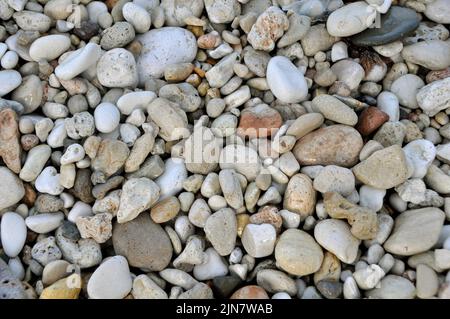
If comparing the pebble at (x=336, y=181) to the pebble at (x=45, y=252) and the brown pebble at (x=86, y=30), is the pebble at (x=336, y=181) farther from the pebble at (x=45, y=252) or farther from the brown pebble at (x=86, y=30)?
the brown pebble at (x=86, y=30)

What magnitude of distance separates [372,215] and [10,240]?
0.99 m

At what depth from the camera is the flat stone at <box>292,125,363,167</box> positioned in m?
1.59

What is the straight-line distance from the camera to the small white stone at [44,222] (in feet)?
4.93

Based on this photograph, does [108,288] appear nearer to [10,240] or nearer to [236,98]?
[10,240]

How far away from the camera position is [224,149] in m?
1.62

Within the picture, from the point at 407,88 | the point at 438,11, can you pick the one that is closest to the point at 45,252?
the point at 407,88

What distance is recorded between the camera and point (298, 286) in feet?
4.70

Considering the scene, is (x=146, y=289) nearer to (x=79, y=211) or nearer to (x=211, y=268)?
(x=211, y=268)

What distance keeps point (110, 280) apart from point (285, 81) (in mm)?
780

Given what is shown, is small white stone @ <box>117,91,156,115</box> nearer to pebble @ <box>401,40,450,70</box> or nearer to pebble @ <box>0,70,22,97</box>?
pebble @ <box>0,70,22,97</box>

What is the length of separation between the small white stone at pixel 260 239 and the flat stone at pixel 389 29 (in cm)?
72

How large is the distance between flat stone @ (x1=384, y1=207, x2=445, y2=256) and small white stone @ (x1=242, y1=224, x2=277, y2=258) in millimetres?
313

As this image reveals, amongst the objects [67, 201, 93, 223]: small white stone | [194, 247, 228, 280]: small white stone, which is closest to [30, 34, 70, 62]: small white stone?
[67, 201, 93, 223]: small white stone
